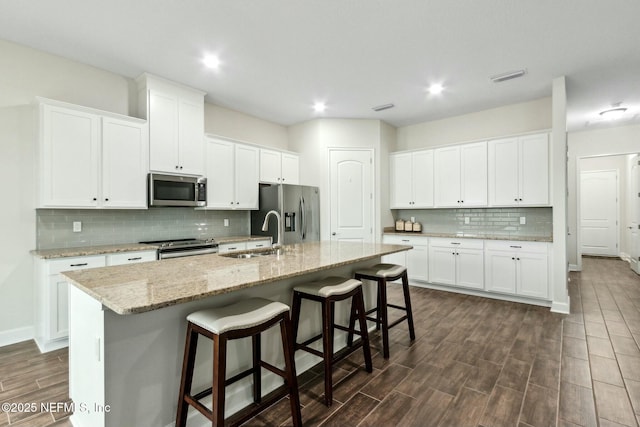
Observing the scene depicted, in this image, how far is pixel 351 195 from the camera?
5.21m

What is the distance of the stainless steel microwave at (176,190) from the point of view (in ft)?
11.5

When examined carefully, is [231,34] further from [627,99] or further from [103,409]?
[627,99]

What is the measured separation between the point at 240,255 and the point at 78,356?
1.18 meters

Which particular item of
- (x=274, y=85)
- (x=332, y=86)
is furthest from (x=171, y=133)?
(x=332, y=86)

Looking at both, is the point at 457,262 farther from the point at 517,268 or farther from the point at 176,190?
the point at 176,190

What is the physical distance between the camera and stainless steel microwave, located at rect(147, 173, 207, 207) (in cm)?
351

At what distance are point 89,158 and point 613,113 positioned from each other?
23.6 feet

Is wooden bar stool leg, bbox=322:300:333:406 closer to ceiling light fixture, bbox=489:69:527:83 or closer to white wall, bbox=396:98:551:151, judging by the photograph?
ceiling light fixture, bbox=489:69:527:83

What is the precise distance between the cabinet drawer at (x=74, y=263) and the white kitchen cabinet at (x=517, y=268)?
15.3 feet

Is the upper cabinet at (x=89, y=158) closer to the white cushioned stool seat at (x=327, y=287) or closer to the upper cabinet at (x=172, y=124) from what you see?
the upper cabinet at (x=172, y=124)

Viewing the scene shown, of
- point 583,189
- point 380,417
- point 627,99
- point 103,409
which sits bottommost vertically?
point 380,417

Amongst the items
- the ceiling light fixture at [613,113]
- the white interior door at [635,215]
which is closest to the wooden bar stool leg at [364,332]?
the ceiling light fixture at [613,113]

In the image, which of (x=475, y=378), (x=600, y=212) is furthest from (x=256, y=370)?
(x=600, y=212)

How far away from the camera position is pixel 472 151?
466 cm
